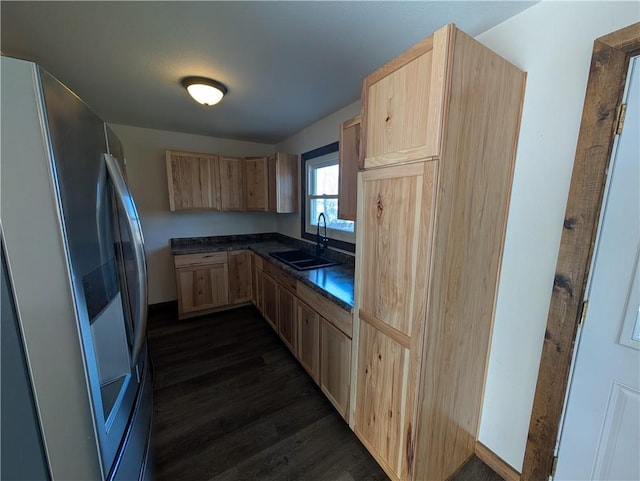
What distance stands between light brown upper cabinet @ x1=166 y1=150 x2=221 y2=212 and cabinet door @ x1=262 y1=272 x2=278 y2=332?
4.28ft

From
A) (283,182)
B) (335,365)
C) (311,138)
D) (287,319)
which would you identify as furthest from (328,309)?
(311,138)

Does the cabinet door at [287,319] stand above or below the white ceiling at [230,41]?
below

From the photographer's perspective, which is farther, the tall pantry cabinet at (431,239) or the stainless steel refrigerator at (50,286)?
the tall pantry cabinet at (431,239)

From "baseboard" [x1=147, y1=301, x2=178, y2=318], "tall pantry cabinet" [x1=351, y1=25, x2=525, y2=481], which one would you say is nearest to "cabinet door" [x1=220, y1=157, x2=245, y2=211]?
"baseboard" [x1=147, y1=301, x2=178, y2=318]

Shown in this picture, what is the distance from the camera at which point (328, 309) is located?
5.85ft

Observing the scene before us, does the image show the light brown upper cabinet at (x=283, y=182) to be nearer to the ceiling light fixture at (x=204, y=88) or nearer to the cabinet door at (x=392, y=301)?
the ceiling light fixture at (x=204, y=88)

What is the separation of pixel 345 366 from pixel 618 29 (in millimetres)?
2019

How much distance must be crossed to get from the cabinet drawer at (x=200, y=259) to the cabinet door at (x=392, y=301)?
2414 mm

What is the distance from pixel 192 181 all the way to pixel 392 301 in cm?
300

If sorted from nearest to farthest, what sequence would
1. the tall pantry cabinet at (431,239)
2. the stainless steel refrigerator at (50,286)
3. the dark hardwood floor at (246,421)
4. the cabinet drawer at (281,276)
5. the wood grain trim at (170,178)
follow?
the stainless steel refrigerator at (50,286)
the tall pantry cabinet at (431,239)
the dark hardwood floor at (246,421)
the cabinet drawer at (281,276)
the wood grain trim at (170,178)

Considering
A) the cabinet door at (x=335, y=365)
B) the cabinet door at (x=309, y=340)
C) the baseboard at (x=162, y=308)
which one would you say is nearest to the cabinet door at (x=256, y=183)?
the baseboard at (x=162, y=308)

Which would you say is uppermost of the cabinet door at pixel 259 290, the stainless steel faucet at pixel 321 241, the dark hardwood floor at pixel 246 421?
the stainless steel faucet at pixel 321 241

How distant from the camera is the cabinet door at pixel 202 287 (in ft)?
10.2

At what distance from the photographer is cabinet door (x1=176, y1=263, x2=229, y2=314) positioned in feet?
10.2
